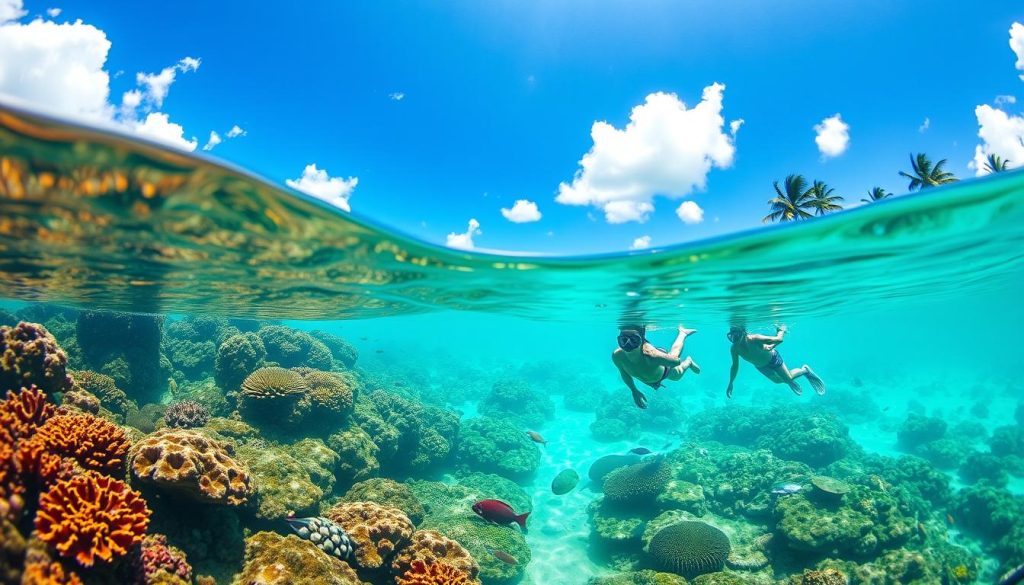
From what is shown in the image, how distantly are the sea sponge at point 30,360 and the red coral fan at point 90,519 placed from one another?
4.04 metres

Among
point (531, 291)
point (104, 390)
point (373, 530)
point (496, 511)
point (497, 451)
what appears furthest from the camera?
point (497, 451)

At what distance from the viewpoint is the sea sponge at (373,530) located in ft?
23.6

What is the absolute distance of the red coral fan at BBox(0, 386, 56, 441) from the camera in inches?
196

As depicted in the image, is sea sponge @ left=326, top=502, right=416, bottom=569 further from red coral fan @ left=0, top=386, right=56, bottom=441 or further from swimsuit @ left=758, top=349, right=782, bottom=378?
swimsuit @ left=758, top=349, right=782, bottom=378

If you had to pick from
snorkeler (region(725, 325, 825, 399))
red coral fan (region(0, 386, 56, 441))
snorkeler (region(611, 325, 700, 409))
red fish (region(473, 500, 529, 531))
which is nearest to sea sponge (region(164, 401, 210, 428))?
red coral fan (region(0, 386, 56, 441))

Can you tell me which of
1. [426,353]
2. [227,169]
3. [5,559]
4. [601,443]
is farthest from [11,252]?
[426,353]

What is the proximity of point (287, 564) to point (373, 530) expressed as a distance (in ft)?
6.65

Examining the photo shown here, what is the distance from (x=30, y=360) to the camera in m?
6.89

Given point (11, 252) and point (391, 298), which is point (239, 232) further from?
point (391, 298)

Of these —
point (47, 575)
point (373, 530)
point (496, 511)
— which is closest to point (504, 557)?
point (496, 511)

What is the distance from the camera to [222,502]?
219 inches

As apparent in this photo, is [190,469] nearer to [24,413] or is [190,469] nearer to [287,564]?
[287,564]

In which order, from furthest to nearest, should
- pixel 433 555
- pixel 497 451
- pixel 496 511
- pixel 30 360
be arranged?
pixel 497 451 < pixel 496 511 < pixel 433 555 < pixel 30 360

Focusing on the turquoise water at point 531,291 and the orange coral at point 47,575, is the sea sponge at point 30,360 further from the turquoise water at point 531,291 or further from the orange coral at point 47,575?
the orange coral at point 47,575
